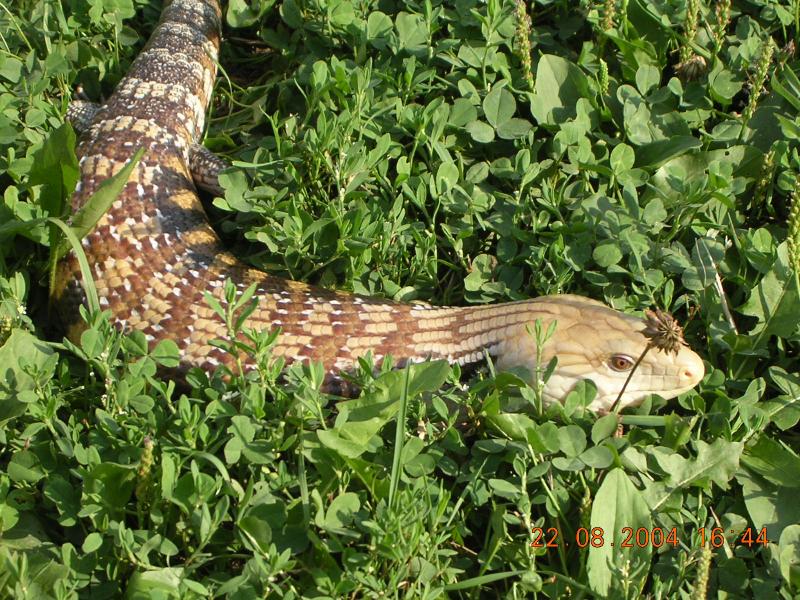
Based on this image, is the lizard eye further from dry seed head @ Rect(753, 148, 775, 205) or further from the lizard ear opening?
dry seed head @ Rect(753, 148, 775, 205)

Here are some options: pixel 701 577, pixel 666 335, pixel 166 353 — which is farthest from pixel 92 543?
pixel 666 335

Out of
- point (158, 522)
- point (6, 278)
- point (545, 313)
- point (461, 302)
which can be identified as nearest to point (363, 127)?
point (461, 302)

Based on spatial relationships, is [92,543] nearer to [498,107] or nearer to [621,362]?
[621,362]

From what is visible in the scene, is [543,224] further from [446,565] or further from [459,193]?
[446,565]

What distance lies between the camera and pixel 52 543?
3338 mm

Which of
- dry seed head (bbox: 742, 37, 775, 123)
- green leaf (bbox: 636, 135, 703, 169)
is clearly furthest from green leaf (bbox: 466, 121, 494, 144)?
dry seed head (bbox: 742, 37, 775, 123)

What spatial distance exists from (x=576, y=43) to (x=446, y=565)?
3.05 meters

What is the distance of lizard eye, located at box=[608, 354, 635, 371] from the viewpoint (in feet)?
12.2

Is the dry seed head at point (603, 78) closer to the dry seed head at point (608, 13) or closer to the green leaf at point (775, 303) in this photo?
the dry seed head at point (608, 13)

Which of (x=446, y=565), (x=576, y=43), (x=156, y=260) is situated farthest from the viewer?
(x=576, y=43)
